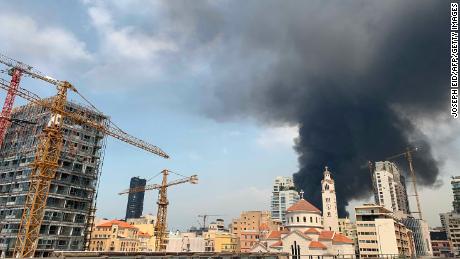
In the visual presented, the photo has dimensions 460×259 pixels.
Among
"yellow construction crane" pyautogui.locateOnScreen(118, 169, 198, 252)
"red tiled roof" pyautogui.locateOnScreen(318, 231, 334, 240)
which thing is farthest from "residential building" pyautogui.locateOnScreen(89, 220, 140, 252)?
"red tiled roof" pyautogui.locateOnScreen(318, 231, 334, 240)

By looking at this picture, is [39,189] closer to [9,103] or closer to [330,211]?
[9,103]

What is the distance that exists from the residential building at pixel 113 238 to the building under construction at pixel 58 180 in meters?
31.5

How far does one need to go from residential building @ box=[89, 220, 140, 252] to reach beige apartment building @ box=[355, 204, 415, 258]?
8731cm

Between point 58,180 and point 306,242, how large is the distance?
2635 inches

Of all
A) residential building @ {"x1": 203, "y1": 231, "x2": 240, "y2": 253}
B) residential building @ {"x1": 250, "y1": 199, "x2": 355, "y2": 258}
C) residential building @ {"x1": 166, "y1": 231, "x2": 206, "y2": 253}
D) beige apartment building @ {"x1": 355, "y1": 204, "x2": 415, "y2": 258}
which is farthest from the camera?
residential building @ {"x1": 203, "y1": 231, "x2": 240, "y2": 253}

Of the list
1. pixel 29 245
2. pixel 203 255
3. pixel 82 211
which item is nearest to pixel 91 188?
pixel 82 211

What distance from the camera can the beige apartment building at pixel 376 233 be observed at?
358 feet

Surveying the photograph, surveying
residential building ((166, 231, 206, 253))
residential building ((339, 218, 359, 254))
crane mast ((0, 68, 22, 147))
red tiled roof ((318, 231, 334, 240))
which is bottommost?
residential building ((166, 231, 206, 253))

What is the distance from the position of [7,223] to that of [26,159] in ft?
57.1

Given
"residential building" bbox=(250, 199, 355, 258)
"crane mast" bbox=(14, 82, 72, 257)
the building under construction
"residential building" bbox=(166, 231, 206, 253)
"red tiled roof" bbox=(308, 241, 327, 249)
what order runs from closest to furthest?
1. "crane mast" bbox=(14, 82, 72, 257)
2. "red tiled roof" bbox=(308, 241, 327, 249)
3. "residential building" bbox=(250, 199, 355, 258)
4. the building under construction
5. "residential building" bbox=(166, 231, 206, 253)

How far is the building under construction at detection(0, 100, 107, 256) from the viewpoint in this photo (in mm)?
83631

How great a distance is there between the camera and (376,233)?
112m

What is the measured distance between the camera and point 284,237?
8531cm

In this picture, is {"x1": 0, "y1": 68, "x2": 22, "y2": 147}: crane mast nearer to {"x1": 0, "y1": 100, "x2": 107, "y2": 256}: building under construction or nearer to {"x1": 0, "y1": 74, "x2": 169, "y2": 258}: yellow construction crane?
{"x1": 0, "y1": 100, "x2": 107, "y2": 256}: building under construction
